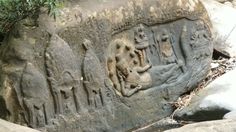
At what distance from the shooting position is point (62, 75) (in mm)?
5074

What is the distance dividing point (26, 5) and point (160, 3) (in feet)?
4.20

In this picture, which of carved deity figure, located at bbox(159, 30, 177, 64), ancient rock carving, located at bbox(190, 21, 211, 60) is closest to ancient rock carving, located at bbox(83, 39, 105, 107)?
carved deity figure, located at bbox(159, 30, 177, 64)

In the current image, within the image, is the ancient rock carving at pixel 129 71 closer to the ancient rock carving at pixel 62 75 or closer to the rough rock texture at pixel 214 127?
the ancient rock carving at pixel 62 75

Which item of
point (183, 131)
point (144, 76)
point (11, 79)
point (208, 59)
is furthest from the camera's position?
point (208, 59)

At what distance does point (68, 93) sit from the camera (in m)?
5.12

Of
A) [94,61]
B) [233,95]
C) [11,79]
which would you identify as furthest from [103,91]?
[233,95]

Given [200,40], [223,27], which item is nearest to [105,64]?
[200,40]

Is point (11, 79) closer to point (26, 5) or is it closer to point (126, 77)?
point (26, 5)

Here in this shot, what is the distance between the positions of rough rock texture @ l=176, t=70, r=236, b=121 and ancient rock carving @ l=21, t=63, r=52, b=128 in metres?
1.28

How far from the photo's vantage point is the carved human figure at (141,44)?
5602 millimetres

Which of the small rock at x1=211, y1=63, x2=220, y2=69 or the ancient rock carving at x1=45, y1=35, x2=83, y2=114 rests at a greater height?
the ancient rock carving at x1=45, y1=35, x2=83, y2=114

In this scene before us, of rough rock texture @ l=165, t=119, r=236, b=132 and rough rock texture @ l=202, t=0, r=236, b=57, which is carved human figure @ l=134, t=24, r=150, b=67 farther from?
rough rock texture @ l=165, t=119, r=236, b=132

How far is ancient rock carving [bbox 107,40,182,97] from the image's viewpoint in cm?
545

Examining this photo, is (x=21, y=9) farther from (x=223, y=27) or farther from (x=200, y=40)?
(x=223, y=27)
